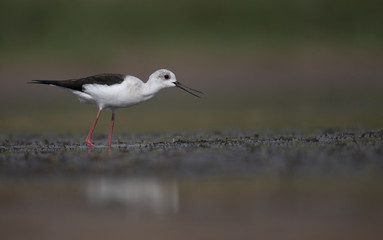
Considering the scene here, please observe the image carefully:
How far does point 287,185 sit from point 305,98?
44.2 feet

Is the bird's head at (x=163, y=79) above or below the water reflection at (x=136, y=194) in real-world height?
above

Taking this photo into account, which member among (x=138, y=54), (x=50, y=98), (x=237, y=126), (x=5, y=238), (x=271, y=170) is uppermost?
(x=138, y=54)

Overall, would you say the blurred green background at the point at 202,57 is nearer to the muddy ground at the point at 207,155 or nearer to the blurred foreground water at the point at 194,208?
the muddy ground at the point at 207,155

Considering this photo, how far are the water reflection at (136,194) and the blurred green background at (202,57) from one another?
7.23 metres

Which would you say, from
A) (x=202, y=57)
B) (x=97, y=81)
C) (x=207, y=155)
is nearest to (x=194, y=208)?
(x=207, y=155)

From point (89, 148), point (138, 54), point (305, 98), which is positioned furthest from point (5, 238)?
point (138, 54)

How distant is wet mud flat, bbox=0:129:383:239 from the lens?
6.15 m

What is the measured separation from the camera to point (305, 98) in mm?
20781

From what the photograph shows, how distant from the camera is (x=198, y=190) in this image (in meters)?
7.60

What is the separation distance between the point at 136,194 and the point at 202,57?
2125 cm

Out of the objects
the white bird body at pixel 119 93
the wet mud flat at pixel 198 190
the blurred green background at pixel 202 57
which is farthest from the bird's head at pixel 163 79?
the blurred green background at pixel 202 57

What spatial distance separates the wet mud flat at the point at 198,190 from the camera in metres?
6.15

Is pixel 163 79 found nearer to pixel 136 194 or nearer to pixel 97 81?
pixel 97 81

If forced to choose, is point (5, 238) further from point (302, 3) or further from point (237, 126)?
point (302, 3)
